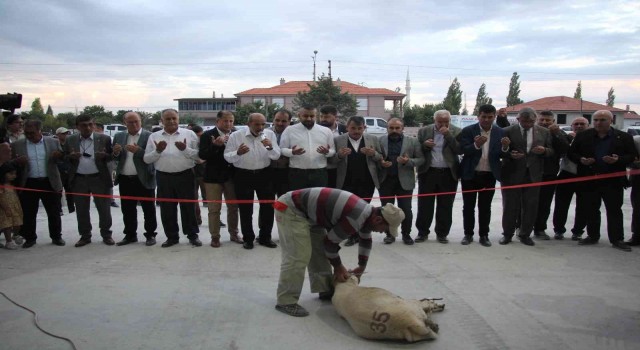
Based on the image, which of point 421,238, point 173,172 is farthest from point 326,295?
point 173,172

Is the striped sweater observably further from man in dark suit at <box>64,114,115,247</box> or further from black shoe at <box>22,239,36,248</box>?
black shoe at <box>22,239,36,248</box>

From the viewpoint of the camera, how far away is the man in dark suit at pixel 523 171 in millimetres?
6598

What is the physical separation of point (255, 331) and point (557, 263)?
393cm

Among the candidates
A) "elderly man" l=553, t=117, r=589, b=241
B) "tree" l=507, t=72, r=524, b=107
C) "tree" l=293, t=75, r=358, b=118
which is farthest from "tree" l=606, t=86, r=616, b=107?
"elderly man" l=553, t=117, r=589, b=241

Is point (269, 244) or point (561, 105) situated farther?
point (561, 105)

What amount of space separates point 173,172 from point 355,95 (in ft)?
150

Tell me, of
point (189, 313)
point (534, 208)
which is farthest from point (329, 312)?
point (534, 208)

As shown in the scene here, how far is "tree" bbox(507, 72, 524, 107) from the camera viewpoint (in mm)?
58844

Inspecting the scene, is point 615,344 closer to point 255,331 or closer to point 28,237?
point 255,331

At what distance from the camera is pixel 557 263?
569 centimetres

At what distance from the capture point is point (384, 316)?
3471 millimetres

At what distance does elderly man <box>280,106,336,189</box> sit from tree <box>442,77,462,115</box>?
152ft

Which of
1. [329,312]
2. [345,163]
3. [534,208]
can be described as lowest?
[329,312]

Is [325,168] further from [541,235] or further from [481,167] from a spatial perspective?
[541,235]
